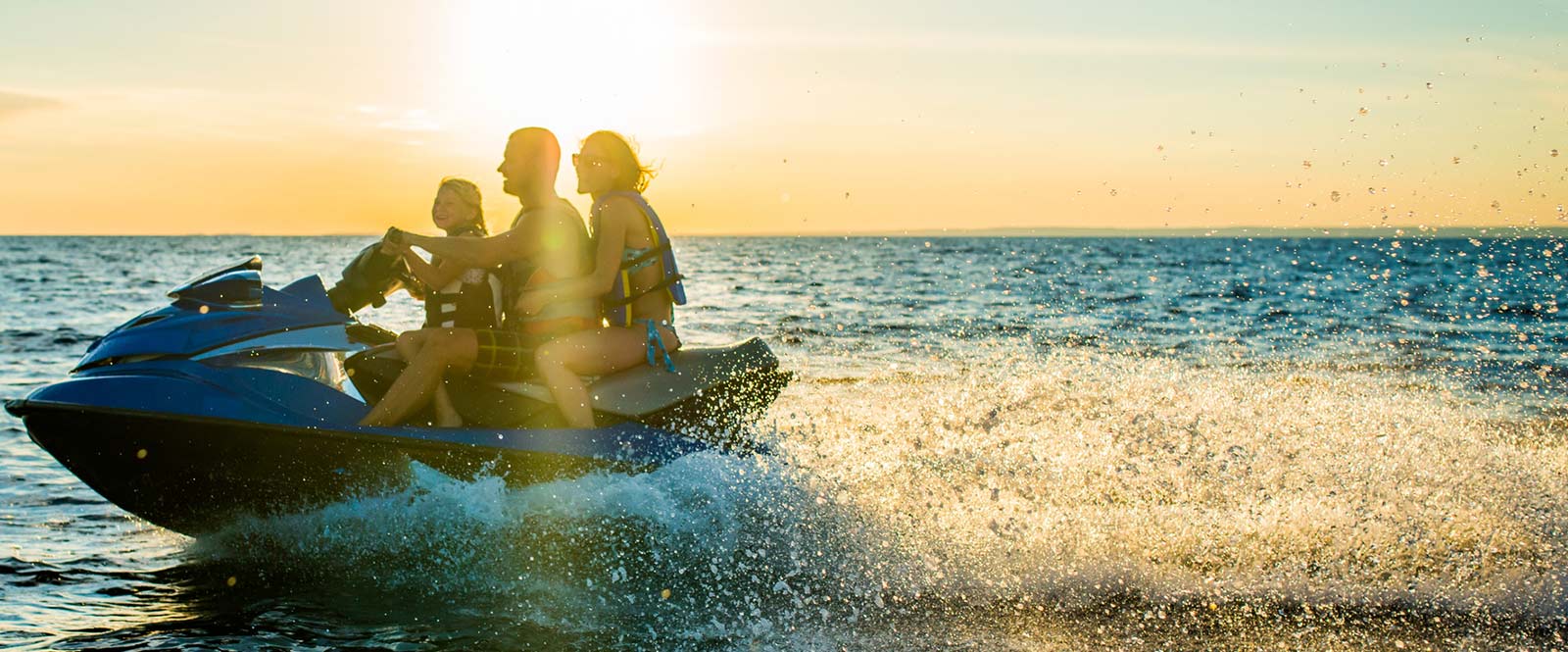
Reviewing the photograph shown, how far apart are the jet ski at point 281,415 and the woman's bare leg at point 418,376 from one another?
0.28 ft

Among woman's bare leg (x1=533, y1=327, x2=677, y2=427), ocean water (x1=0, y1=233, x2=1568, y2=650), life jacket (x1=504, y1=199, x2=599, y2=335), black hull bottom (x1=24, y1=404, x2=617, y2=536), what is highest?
life jacket (x1=504, y1=199, x2=599, y2=335)

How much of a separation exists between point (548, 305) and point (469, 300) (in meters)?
0.35

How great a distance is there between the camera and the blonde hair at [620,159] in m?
5.28

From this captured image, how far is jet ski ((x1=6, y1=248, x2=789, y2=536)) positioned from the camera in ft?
16.0

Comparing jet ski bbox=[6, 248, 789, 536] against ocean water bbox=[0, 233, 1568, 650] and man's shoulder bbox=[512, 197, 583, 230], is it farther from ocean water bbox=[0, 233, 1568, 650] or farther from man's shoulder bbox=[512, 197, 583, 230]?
man's shoulder bbox=[512, 197, 583, 230]

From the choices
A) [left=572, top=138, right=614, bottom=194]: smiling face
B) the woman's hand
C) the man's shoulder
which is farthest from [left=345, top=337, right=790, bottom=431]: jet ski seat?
[left=572, top=138, right=614, bottom=194]: smiling face

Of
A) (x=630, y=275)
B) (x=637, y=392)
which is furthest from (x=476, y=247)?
(x=637, y=392)

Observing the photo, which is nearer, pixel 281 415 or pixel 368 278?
pixel 281 415

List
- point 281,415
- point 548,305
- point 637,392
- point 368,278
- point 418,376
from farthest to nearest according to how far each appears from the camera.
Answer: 1. point 368,278
2. point 637,392
3. point 548,305
4. point 418,376
5. point 281,415

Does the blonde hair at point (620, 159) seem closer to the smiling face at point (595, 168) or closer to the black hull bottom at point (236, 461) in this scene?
the smiling face at point (595, 168)

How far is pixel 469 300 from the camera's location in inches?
208

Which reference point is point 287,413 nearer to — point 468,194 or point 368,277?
Answer: point 368,277

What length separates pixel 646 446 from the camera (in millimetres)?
5227

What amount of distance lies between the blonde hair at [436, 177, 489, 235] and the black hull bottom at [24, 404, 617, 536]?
38.6 inches
